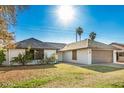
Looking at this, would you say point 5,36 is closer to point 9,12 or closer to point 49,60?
point 9,12

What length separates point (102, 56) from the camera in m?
20.3

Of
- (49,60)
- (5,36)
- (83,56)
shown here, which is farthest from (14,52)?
(5,36)

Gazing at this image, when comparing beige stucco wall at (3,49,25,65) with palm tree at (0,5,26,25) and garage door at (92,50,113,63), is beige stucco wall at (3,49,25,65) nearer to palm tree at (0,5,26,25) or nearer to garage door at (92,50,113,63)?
garage door at (92,50,113,63)

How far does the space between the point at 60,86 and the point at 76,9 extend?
6.29 metres

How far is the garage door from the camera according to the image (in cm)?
1945

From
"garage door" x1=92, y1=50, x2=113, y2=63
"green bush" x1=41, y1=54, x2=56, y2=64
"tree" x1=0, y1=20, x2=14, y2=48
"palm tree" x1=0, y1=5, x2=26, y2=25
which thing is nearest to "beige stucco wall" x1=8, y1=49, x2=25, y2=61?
"green bush" x1=41, y1=54, x2=56, y2=64

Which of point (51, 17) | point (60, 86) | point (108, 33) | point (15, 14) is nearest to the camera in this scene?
point (60, 86)

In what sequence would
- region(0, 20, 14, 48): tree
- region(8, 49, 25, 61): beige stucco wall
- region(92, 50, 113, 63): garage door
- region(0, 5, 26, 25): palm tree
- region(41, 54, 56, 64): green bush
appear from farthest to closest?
region(92, 50, 113, 63): garage door
region(41, 54, 56, 64): green bush
region(8, 49, 25, 61): beige stucco wall
region(0, 20, 14, 48): tree
region(0, 5, 26, 25): palm tree

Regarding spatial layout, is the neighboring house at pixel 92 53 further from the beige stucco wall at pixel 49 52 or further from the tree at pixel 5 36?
the tree at pixel 5 36

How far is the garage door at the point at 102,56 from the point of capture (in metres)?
19.5

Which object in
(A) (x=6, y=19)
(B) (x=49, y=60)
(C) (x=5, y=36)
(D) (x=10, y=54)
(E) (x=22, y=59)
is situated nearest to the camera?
(A) (x=6, y=19)

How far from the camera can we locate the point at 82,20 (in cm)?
1404

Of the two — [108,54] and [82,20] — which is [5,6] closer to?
[82,20]
